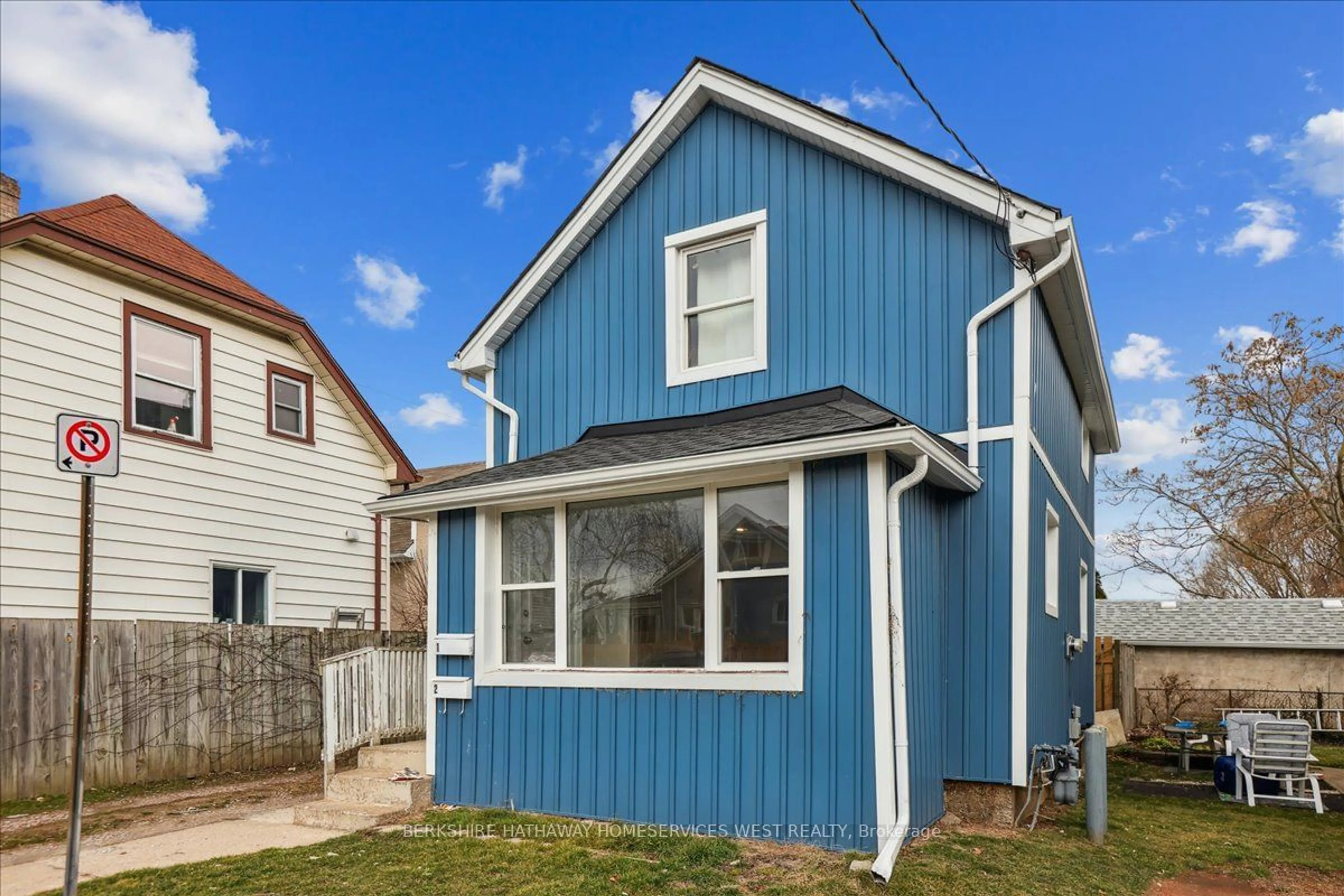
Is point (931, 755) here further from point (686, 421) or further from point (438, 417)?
point (438, 417)

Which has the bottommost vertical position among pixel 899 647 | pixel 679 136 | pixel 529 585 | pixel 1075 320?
pixel 899 647

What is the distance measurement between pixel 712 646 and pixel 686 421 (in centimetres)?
254

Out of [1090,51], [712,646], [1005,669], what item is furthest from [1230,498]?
[712,646]

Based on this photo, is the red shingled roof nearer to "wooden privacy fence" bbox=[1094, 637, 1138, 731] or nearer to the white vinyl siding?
the white vinyl siding

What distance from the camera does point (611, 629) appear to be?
7.41m

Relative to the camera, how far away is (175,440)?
11.0 m

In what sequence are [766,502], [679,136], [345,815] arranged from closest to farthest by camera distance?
[766,502] < [345,815] < [679,136]

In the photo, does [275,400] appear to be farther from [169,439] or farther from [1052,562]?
[1052,562]

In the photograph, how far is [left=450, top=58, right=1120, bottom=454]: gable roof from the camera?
7.45m

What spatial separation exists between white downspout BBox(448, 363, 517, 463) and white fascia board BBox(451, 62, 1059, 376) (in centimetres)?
20

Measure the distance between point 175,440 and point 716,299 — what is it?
679 centimetres

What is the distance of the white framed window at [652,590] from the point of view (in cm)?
665

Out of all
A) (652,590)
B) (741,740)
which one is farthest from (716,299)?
(741,740)

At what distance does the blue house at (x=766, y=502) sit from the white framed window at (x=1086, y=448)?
3.40m
